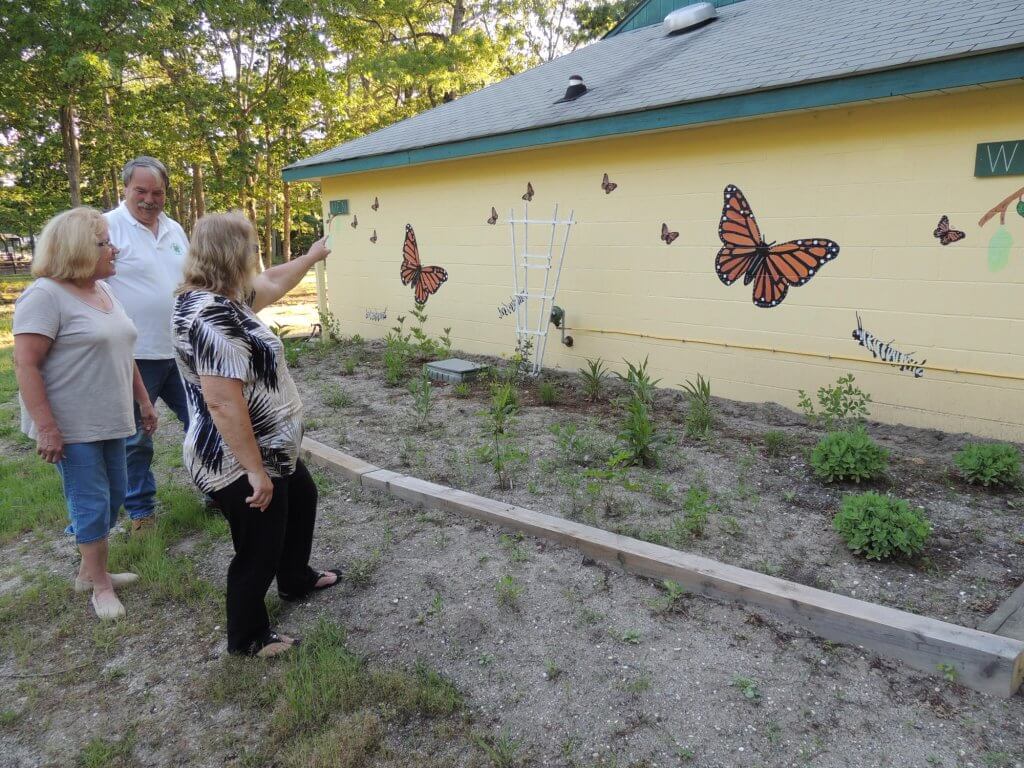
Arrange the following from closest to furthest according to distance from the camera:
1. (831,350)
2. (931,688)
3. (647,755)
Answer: (647,755), (931,688), (831,350)

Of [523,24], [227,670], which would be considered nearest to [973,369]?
[227,670]

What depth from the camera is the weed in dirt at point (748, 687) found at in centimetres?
224

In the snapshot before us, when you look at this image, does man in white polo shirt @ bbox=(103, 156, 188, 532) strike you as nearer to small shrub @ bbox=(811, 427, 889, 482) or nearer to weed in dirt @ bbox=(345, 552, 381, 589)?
weed in dirt @ bbox=(345, 552, 381, 589)

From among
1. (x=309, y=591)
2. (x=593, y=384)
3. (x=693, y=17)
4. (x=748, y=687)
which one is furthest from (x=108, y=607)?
(x=693, y=17)

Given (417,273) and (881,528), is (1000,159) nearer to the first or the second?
(881,528)

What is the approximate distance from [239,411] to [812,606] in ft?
7.29

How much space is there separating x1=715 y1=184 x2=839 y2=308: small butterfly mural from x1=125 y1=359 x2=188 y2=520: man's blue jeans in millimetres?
4336

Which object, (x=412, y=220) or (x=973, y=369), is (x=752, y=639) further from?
(x=412, y=220)

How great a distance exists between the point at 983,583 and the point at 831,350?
273cm

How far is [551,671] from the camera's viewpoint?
7.91 ft

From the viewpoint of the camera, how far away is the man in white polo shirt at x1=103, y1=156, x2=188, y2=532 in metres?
3.49

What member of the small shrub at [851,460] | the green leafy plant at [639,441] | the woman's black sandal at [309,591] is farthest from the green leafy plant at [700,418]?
the woman's black sandal at [309,591]

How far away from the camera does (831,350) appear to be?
521 centimetres

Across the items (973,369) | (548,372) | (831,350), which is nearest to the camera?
(973,369)
